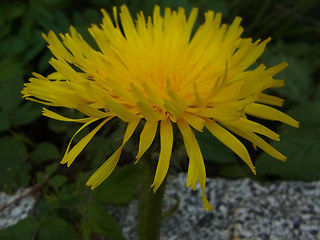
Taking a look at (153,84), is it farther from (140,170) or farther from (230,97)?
(140,170)

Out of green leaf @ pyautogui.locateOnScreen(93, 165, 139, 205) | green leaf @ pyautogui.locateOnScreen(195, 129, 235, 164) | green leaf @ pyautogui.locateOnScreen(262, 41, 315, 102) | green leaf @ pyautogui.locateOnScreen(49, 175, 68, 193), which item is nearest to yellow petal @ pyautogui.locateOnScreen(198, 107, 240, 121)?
green leaf @ pyautogui.locateOnScreen(195, 129, 235, 164)

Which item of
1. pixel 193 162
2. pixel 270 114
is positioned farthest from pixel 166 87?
pixel 270 114

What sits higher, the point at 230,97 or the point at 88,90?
the point at 88,90

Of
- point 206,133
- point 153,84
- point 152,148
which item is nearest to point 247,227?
point 206,133

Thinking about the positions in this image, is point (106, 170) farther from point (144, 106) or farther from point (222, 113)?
point (222, 113)

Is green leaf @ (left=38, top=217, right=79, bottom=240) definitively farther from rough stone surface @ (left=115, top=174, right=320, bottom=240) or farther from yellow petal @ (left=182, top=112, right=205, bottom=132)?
yellow petal @ (left=182, top=112, right=205, bottom=132)

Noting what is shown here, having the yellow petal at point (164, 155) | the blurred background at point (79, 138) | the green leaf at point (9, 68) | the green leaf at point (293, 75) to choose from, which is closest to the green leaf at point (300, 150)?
the blurred background at point (79, 138)
